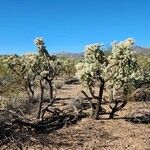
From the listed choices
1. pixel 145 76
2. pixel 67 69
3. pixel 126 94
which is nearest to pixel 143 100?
pixel 145 76

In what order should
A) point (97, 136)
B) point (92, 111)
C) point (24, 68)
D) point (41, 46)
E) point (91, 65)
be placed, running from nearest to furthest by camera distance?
point (97, 136) → point (91, 65) → point (92, 111) → point (41, 46) → point (24, 68)

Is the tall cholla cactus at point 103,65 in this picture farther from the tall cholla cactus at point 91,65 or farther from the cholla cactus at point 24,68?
the cholla cactus at point 24,68

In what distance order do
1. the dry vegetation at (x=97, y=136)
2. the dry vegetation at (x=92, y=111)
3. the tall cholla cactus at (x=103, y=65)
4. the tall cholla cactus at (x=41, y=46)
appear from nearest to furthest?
the dry vegetation at (x=97, y=136), the dry vegetation at (x=92, y=111), the tall cholla cactus at (x=103, y=65), the tall cholla cactus at (x=41, y=46)

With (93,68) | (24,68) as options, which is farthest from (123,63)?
(24,68)

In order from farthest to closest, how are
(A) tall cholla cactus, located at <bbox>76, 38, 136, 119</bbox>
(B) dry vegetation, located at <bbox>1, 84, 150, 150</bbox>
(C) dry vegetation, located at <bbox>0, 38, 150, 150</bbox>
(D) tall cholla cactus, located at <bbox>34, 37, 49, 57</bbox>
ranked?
(D) tall cholla cactus, located at <bbox>34, 37, 49, 57</bbox>, (A) tall cholla cactus, located at <bbox>76, 38, 136, 119</bbox>, (C) dry vegetation, located at <bbox>0, 38, 150, 150</bbox>, (B) dry vegetation, located at <bbox>1, 84, 150, 150</bbox>

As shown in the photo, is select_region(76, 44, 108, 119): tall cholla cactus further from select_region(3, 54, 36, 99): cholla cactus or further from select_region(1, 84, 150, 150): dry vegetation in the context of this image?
select_region(3, 54, 36, 99): cholla cactus

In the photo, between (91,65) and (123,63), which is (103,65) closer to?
(91,65)

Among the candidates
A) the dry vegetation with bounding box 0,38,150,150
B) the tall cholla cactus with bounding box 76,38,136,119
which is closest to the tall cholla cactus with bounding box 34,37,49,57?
the dry vegetation with bounding box 0,38,150,150

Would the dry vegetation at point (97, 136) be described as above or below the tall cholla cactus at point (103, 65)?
below

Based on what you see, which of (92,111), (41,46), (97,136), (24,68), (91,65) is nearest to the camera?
(97,136)

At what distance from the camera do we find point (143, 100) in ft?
112

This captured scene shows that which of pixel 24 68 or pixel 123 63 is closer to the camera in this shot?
pixel 123 63

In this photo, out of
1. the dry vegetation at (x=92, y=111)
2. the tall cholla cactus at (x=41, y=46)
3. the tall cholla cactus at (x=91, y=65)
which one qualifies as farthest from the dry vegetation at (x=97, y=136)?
the tall cholla cactus at (x=41, y=46)

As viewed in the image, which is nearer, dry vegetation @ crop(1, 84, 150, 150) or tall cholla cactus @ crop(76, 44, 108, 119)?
dry vegetation @ crop(1, 84, 150, 150)
